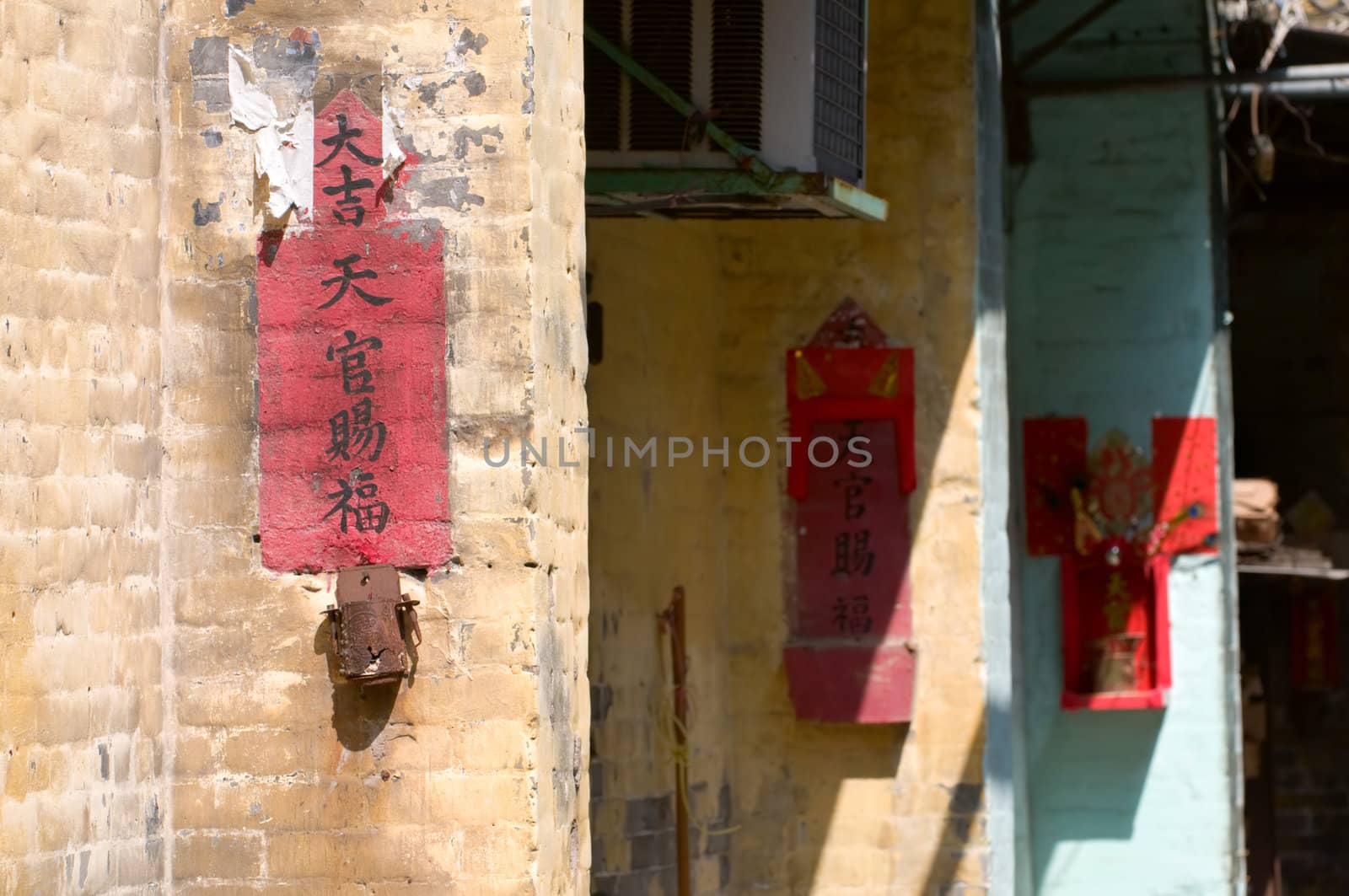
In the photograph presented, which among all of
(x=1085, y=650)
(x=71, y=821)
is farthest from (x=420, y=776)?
(x=1085, y=650)

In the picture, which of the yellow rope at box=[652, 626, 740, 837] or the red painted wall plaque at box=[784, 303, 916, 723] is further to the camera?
the red painted wall plaque at box=[784, 303, 916, 723]

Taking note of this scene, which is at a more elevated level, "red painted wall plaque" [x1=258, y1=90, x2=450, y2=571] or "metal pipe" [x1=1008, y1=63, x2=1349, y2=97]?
"metal pipe" [x1=1008, y1=63, x2=1349, y2=97]

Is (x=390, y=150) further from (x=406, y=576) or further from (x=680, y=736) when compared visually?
(x=680, y=736)

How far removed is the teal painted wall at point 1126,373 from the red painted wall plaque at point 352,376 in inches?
276

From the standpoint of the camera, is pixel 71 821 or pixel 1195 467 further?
pixel 1195 467

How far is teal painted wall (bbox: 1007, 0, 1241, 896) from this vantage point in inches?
469

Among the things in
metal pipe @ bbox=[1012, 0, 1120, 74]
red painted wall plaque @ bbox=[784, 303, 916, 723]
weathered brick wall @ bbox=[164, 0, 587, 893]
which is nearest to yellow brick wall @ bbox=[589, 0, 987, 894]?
red painted wall plaque @ bbox=[784, 303, 916, 723]

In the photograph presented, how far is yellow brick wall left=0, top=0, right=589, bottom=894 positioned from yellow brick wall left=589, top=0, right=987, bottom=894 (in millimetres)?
3791

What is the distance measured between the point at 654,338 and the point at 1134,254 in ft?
13.7

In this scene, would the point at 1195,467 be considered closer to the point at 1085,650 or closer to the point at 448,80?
the point at 1085,650

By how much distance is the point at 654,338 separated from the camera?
9.31m

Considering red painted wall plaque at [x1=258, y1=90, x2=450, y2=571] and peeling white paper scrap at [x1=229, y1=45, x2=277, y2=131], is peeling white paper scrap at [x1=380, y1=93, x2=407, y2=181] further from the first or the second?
peeling white paper scrap at [x1=229, y1=45, x2=277, y2=131]

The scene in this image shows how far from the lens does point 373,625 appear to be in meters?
5.52

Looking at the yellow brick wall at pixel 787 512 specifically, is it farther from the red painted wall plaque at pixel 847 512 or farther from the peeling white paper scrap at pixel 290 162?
the peeling white paper scrap at pixel 290 162
